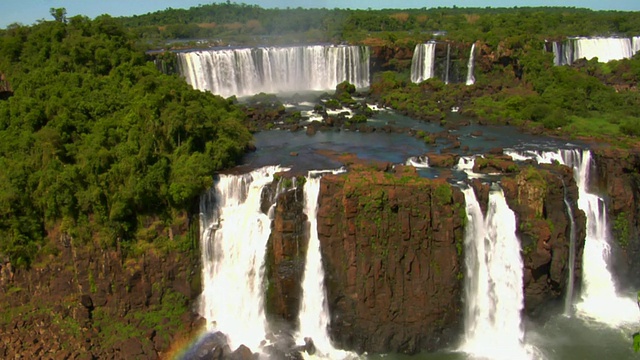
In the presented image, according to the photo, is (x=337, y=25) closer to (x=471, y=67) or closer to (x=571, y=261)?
(x=471, y=67)

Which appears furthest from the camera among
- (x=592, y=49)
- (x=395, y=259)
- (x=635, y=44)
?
(x=635, y=44)

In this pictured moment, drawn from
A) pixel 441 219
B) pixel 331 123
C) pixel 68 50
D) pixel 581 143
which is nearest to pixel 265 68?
pixel 331 123

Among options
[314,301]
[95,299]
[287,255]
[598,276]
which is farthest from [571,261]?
[95,299]

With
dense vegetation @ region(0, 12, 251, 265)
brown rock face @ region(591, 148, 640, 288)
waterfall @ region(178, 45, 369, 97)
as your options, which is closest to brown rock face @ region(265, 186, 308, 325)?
dense vegetation @ region(0, 12, 251, 265)

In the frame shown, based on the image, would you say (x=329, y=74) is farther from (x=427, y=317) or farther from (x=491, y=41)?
(x=427, y=317)

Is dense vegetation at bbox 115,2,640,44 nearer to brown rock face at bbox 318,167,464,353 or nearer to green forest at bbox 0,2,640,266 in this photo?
green forest at bbox 0,2,640,266
